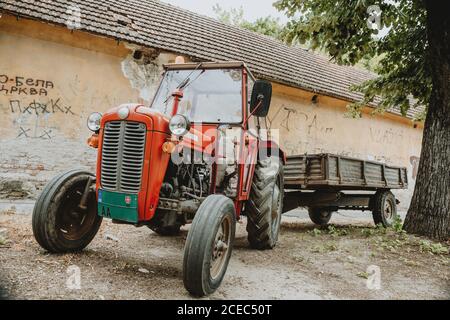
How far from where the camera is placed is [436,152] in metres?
6.18

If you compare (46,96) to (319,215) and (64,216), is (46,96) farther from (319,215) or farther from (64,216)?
(319,215)

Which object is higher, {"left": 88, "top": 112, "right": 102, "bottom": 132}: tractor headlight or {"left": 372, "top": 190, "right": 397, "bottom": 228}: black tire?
{"left": 88, "top": 112, "right": 102, "bottom": 132}: tractor headlight

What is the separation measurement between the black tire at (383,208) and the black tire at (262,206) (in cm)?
360

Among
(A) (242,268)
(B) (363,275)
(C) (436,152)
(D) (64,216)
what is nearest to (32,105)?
(D) (64,216)

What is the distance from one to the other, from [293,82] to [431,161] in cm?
607

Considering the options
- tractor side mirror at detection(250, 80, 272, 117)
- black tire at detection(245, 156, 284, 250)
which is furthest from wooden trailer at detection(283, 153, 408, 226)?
tractor side mirror at detection(250, 80, 272, 117)

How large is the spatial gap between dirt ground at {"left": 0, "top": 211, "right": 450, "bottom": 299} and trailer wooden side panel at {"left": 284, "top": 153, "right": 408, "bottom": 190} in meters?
1.12

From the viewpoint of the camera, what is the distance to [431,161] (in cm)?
622

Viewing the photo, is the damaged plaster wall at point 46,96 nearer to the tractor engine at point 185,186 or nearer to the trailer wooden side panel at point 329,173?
the trailer wooden side panel at point 329,173

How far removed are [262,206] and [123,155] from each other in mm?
2182

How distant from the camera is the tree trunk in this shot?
5965mm

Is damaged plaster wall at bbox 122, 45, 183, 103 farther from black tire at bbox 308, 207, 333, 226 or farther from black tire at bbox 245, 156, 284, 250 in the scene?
black tire at bbox 245, 156, 284, 250
